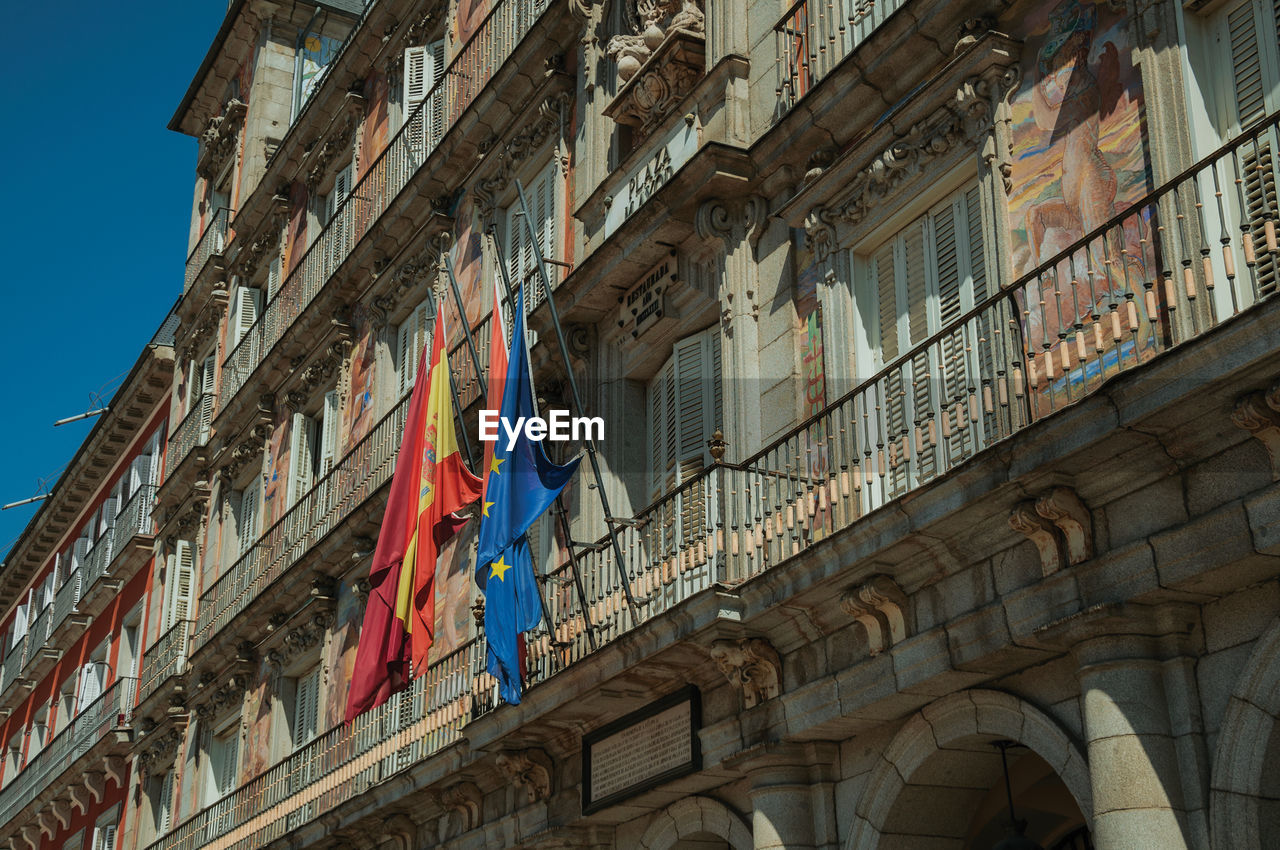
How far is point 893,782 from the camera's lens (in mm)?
10688

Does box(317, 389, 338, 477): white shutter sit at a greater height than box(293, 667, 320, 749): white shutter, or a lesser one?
greater

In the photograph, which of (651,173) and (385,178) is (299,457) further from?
(651,173)

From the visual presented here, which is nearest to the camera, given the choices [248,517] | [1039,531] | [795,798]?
[1039,531]

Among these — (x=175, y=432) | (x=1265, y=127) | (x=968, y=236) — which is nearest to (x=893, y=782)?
(x=968, y=236)

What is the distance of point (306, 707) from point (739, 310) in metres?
10.4

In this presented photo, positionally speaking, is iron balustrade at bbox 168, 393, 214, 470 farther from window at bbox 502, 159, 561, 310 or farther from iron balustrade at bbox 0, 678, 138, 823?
window at bbox 502, 159, 561, 310

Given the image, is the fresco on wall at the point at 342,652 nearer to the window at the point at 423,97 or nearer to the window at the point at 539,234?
the window at the point at 539,234

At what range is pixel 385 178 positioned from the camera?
22297 millimetres

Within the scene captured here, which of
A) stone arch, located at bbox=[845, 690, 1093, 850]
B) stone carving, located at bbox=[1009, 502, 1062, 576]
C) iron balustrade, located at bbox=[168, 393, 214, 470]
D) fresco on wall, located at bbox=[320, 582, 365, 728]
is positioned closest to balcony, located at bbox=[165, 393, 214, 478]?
iron balustrade, located at bbox=[168, 393, 214, 470]

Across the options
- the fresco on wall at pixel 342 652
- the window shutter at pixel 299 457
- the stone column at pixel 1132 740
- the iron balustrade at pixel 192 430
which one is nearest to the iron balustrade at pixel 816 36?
the stone column at pixel 1132 740

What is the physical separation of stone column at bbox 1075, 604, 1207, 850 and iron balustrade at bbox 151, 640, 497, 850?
6.96m

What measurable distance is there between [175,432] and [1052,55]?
879 inches

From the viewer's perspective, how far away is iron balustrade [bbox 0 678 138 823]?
Answer: 2847cm


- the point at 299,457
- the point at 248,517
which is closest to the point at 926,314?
the point at 299,457
